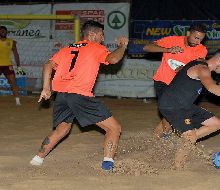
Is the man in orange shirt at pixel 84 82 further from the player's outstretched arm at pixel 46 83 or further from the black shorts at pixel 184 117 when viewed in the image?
the black shorts at pixel 184 117

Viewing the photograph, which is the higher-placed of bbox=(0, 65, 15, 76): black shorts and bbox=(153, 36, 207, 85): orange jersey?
bbox=(153, 36, 207, 85): orange jersey

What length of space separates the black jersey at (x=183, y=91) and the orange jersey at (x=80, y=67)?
844 millimetres

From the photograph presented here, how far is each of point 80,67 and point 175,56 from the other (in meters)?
2.07

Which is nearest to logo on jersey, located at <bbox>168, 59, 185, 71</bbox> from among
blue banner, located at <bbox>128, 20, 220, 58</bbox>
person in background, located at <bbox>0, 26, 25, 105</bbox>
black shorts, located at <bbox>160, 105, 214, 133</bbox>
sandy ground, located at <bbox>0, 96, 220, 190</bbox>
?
sandy ground, located at <bbox>0, 96, 220, 190</bbox>

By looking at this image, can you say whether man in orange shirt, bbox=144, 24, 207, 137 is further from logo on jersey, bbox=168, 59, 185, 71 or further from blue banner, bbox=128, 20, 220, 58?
blue banner, bbox=128, 20, 220, 58

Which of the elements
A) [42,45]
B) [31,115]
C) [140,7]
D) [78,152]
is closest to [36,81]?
[42,45]

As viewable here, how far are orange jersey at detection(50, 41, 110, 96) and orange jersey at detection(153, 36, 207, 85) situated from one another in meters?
1.82

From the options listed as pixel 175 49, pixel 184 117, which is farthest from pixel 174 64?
pixel 184 117

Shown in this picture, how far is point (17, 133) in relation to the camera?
9.24m

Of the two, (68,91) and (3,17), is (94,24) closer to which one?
(68,91)

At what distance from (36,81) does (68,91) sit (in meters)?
9.88

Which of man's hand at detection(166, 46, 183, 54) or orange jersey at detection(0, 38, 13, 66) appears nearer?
man's hand at detection(166, 46, 183, 54)

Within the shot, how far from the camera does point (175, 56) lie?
8.00 m

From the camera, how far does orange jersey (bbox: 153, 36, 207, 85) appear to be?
7.89 m
